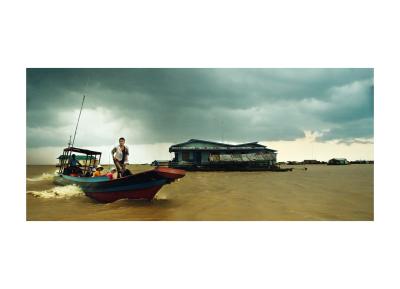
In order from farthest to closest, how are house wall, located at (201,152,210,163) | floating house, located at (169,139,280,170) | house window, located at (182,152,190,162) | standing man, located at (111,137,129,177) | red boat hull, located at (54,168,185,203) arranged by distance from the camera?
house wall, located at (201,152,210,163), house window, located at (182,152,190,162), floating house, located at (169,139,280,170), standing man, located at (111,137,129,177), red boat hull, located at (54,168,185,203)

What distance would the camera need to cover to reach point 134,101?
6.31m

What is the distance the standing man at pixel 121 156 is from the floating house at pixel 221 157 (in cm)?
851

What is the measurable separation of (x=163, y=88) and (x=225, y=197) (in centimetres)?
299

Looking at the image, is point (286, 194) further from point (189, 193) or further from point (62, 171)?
point (62, 171)

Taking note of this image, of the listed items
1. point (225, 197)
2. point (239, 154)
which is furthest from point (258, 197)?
point (239, 154)

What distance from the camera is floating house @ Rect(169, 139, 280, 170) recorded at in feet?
47.9

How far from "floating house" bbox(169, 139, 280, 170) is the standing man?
8510mm

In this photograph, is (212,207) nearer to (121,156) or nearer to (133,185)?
(133,185)

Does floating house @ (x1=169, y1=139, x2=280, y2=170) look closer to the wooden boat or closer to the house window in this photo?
A: the house window

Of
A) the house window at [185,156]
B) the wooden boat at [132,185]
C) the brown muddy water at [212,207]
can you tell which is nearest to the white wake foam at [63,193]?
the brown muddy water at [212,207]

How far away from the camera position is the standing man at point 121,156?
18.7 feet

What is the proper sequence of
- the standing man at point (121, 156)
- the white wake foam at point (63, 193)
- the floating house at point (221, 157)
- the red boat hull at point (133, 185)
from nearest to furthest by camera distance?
1. the red boat hull at point (133, 185)
2. the standing man at point (121, 156)
3. the white wake foam at point (63, 193)
4. the floating house at point (221, 157)

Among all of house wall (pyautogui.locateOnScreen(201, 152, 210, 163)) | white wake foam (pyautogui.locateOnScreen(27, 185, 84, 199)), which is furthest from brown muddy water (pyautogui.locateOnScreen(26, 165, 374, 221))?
house wall (pyautogui.locateOnScreen(201, 152, 210, 163))

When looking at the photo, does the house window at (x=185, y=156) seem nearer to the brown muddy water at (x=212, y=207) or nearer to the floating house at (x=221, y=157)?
the floating house at (x=221, y=157)
